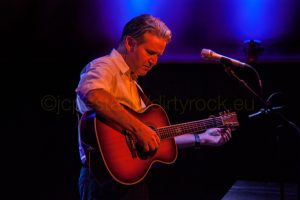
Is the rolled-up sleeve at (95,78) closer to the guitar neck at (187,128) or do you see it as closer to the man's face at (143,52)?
the man's face at (143,52)

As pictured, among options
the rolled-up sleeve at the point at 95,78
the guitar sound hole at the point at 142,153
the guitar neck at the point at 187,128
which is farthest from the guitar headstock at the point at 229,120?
the rolled-up sleeve at the point at 95,78

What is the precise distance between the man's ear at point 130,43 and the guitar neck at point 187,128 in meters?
0.59

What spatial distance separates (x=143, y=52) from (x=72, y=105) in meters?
1.77

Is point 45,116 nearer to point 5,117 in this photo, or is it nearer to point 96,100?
point 5,117

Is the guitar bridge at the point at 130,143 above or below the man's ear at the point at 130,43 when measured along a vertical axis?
below

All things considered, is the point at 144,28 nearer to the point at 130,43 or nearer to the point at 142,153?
the point at 130,43

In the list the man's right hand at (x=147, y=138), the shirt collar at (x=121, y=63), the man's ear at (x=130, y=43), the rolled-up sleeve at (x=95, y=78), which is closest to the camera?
the rolled-up sleeve at (x=95, y=78)

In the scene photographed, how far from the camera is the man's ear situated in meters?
2.71

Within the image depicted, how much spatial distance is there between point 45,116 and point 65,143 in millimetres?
362

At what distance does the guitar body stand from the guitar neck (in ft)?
0.44

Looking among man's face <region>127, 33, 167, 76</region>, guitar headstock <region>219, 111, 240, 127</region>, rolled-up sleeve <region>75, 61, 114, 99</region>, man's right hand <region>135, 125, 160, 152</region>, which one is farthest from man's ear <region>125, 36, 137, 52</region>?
guitar headstock <region>219, 111, 240, 127</region>

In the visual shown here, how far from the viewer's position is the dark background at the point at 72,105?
12.6 feet

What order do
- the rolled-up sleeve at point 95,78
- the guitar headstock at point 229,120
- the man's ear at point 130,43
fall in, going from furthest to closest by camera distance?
the guitar headstock at point 229,120
the man's ear at point 130,43
the rolled-up sleeve at point 95,78

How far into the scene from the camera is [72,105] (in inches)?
167
